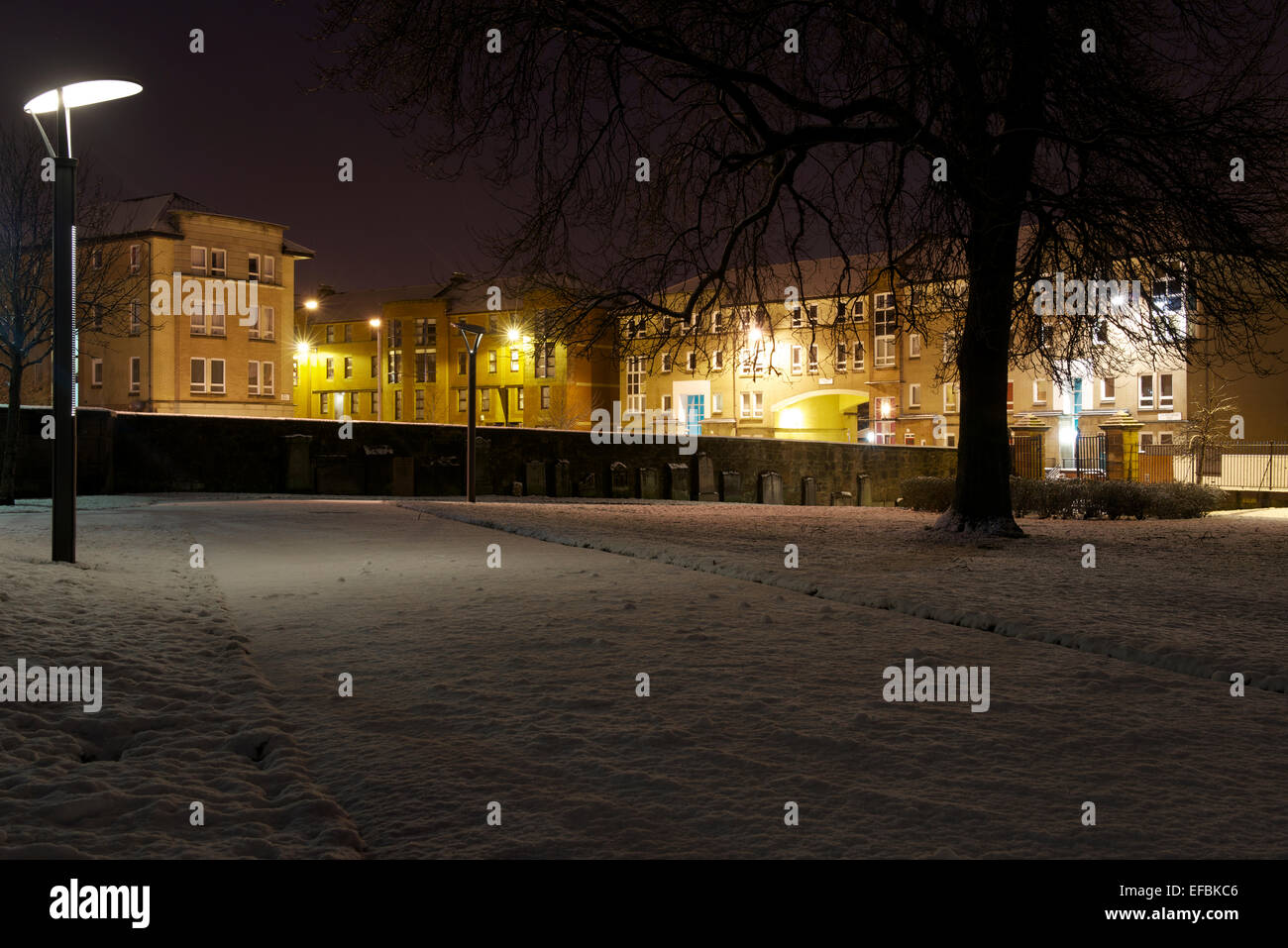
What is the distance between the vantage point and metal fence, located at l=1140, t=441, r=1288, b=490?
35.5 metres

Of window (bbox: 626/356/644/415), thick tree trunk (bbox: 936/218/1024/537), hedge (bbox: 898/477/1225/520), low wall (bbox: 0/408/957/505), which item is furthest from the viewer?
window (bbox: 626/356/644/415)

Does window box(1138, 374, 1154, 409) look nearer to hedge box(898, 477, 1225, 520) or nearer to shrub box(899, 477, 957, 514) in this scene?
hedge box(898, 477, 1225, 520)

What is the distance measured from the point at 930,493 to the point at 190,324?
148 feet

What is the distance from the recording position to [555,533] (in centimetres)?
1516

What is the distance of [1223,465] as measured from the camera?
120 feet

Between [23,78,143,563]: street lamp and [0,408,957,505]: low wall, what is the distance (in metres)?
14.8

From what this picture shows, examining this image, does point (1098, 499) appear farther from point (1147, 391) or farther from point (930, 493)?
point (1147, 391)

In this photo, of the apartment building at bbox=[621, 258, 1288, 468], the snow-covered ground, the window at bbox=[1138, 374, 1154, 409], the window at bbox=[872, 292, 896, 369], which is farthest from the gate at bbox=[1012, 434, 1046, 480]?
the snow-covered ground

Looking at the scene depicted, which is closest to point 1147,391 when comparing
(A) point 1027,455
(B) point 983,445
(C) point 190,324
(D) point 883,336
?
(D) point 883,336

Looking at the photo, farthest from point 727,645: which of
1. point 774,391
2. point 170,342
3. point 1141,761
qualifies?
point 774,391

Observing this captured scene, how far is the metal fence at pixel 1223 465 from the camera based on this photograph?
1399 inches

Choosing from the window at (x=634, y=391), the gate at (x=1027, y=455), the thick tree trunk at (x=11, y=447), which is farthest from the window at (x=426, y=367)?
the thick tree trunk at (x=11, y=447)

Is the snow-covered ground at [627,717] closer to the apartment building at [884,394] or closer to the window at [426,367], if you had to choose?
the apartment building at [884,394]

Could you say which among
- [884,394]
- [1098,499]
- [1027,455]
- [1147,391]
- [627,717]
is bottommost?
[627,717]
